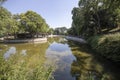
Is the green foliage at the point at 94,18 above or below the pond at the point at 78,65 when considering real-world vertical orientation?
above

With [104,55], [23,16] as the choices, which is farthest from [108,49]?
[23,16]

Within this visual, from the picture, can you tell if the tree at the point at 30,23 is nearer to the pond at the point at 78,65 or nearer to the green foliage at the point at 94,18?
the green foliage at the point at 94,18

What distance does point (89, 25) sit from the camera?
40031 millimetres

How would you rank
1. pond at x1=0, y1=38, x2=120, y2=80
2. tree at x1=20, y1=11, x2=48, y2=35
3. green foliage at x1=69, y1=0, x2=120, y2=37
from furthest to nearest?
tree at x1=20, y1=11, x2=48, y2=35 → green foliage at x1=69, y1=0, x2=120, y2=37 → pond at x1=0, y1=38, x2=120, y2=80

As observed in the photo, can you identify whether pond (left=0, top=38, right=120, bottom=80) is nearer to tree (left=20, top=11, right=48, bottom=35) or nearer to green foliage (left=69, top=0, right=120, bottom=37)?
green foliage (left=69, top=0, right=120, bottom=37)

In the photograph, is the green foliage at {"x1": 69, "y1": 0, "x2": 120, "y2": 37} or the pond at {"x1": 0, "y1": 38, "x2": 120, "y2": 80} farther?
the green foliage at {"x1": 69, "y1": 0, "x2": 120, "y2": 37}

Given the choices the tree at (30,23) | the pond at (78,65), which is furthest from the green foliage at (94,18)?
the tree at (30,23)

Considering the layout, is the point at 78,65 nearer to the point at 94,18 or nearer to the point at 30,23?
the point at 94,18

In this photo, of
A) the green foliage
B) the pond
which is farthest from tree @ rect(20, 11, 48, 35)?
the pond

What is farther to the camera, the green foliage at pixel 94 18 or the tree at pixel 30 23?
the tree at pixel 30 23

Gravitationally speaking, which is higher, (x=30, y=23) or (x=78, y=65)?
(x=30, y=23)

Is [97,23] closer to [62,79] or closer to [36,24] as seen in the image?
[36,24]

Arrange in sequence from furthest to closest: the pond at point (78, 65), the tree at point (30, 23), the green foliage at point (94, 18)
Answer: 1. the tree at point (30, 23)
2. the green foliage at point (94, 18)
3. the pond at point (78, 65)

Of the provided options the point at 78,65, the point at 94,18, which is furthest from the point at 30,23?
the point at 78,65
